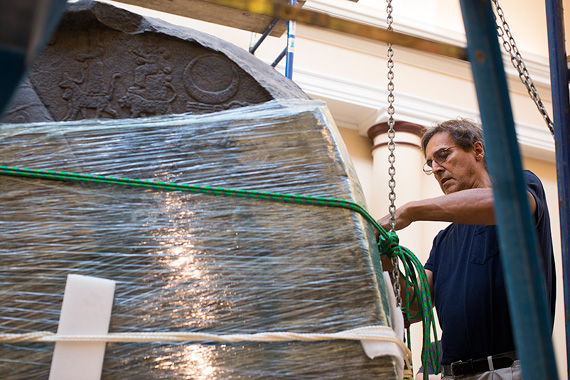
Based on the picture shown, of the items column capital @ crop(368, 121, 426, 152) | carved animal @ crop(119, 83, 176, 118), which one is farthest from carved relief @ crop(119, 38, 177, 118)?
column capital @ crop(368, 121, 426, 152)

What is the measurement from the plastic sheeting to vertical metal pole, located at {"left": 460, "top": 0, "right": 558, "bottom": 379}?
53cm

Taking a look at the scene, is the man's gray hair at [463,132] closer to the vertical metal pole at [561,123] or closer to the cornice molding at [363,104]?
the vertical metal pole at [561,123]

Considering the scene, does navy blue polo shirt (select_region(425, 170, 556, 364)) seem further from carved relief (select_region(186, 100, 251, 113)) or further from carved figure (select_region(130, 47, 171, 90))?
carved figure (select_region(130, 47, 171, 90))

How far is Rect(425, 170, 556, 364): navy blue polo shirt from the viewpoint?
1.94 m

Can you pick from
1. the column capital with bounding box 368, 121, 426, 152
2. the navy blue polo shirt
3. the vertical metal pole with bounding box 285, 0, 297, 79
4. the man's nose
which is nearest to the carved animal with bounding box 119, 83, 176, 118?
the navy blue polo shirt

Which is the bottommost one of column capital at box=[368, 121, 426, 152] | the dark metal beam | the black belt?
the black belt

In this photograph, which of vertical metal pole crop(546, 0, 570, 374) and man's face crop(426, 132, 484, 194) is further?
man's face crop(426, 132, 484, 194)

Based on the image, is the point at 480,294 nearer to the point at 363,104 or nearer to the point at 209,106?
the point at 209,106

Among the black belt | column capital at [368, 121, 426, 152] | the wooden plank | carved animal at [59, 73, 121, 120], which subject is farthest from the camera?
column capital at [368, 121, 426, 152]

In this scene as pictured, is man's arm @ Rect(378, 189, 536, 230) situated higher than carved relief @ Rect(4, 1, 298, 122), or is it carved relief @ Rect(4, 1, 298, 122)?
carved relief @ Rect(4, 1, 298, 122)

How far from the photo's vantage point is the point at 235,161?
1251 millimetres

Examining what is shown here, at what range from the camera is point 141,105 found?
4.50 ft

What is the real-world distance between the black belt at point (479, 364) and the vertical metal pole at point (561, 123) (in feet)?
1.24

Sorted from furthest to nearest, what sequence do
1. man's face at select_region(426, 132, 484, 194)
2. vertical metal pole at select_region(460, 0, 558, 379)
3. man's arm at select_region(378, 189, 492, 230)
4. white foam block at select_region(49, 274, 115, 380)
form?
man's face at select_region(426, 132, 484, 194) < man's arm at select_region(378, 189, 492, 230) < white foam block at select_region(49, 274, 115, 380) < vertical metal pole at select_region(460, 0, 558, 379)
